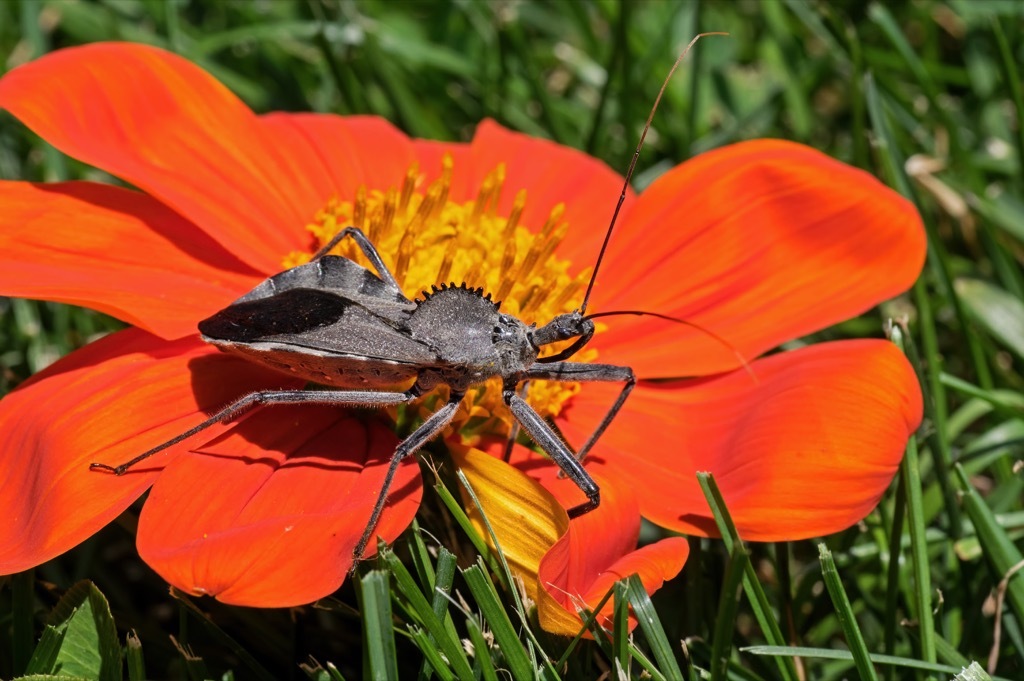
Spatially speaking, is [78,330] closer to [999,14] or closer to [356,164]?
[356,164]

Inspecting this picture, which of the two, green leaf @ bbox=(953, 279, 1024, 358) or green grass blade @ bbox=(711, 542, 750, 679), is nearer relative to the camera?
green grass blade @ bbox=(711, 542, 750, 679)

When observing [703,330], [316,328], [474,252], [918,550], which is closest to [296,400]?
[316,328]

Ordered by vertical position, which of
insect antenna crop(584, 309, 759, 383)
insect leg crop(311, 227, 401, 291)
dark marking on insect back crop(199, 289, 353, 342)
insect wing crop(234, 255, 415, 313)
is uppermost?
insect leg crop(311, 227, 401, 291)

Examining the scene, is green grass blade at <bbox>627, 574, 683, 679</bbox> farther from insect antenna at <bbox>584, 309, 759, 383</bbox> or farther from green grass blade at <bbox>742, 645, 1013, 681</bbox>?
insect antenna at <bbox>584, 309, 759, 383</bbox>

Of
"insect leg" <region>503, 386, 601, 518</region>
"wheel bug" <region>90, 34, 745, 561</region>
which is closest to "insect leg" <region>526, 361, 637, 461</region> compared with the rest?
"wheel bug" <region>90, 34, 745, 561</region>

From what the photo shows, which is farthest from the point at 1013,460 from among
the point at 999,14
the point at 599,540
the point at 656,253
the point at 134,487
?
the point at 134,487

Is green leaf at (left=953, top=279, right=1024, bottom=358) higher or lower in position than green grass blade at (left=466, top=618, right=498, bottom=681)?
higher

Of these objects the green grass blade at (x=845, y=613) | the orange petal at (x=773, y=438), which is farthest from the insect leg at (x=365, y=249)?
the green grass blade at (x=845, y=613)
